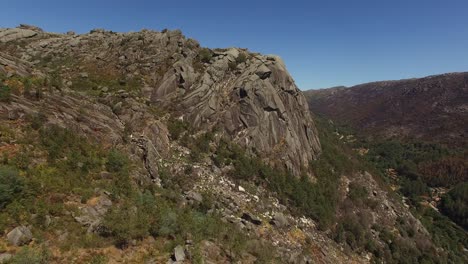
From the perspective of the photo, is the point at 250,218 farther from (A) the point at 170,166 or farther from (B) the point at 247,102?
(B) the point at 247,102

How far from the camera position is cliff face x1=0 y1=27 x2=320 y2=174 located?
1479 inches

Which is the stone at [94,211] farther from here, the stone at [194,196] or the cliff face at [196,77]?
the cliff face at [196,77]

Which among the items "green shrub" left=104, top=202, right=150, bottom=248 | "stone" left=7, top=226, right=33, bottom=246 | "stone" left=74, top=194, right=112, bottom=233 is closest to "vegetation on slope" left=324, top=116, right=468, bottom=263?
"green shrub" left=104, top=202, right=150, bottom=248

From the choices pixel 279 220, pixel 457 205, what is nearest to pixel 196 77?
pixel 279 220

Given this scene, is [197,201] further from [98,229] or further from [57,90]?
[57,90]

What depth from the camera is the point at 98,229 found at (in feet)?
45.9

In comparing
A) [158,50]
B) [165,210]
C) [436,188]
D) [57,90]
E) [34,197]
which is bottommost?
[436,188]

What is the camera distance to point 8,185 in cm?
1296

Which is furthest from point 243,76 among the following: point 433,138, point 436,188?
point 433,138

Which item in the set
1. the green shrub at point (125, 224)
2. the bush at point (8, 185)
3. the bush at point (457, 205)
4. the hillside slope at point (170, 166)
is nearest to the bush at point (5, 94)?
the hillside slope at point (170, 166)

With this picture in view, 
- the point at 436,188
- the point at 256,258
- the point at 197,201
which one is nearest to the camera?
the point at 256,258

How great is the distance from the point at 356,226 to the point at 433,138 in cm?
16938

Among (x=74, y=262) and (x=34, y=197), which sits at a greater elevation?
(x=34, y=197)

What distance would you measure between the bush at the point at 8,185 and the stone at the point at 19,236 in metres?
1.67
